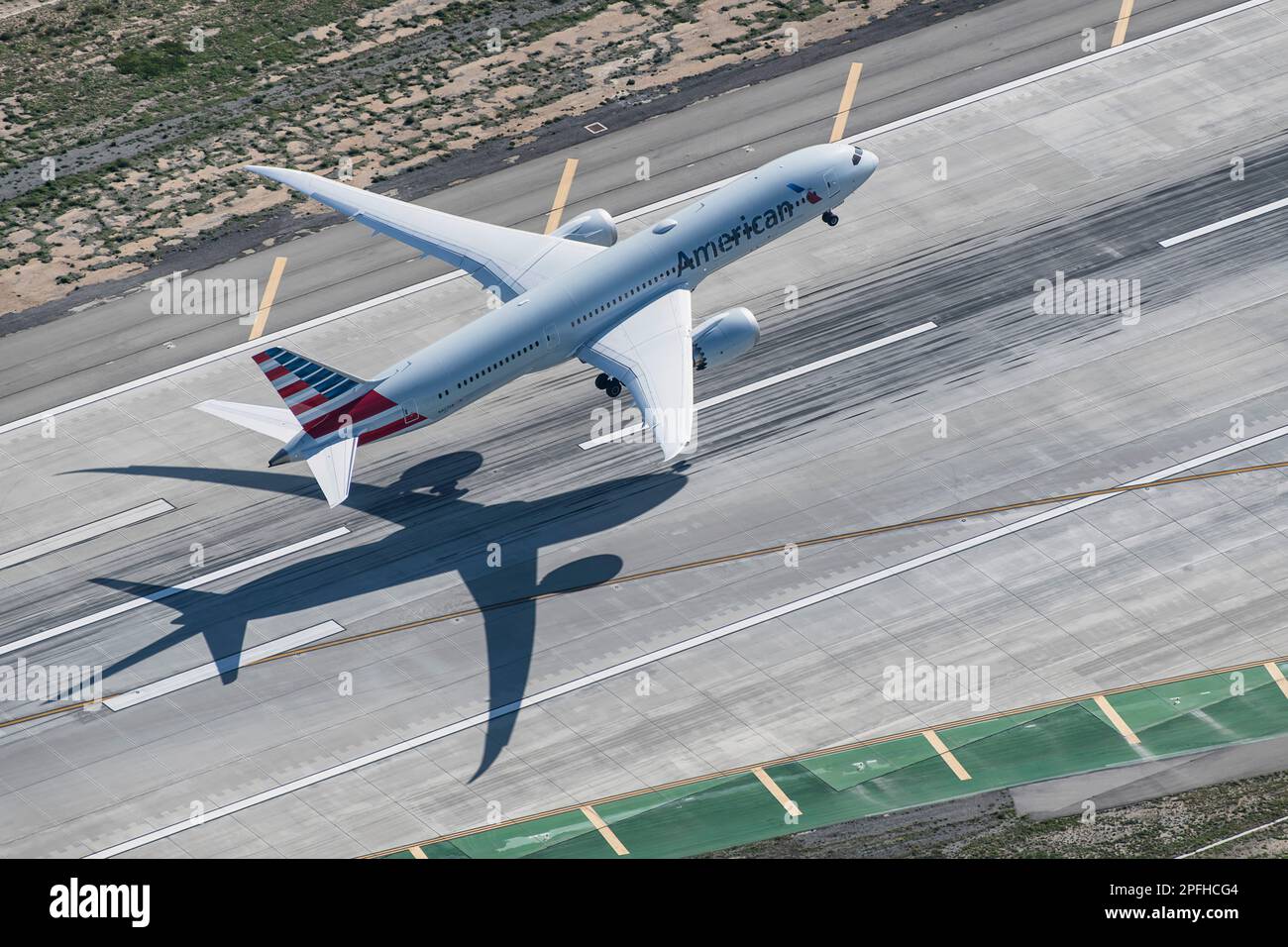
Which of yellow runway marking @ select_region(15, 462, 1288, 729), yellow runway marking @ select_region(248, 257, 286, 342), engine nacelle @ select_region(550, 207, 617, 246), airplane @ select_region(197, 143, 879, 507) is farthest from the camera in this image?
yellow runway marking @ select_region(248, 257, 286, 342)

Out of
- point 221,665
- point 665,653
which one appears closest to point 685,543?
point 665,653

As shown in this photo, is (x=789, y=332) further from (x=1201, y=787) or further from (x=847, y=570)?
(x=1201, y=787)

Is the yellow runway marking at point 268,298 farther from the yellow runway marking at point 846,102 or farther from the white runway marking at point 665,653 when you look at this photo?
the yellow runway marking at point 846,102

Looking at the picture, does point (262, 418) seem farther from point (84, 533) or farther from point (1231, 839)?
point (1231, 839)

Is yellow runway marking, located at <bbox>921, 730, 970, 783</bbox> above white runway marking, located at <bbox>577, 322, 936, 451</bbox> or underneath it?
underneath

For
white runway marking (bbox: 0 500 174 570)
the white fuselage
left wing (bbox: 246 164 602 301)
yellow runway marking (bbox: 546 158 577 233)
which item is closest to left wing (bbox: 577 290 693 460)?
the white fuselage

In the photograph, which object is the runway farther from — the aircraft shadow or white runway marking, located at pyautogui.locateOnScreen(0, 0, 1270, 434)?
white runway marking, located at pyautogui.locateOnScreen(0, 0, 1270, 434)
